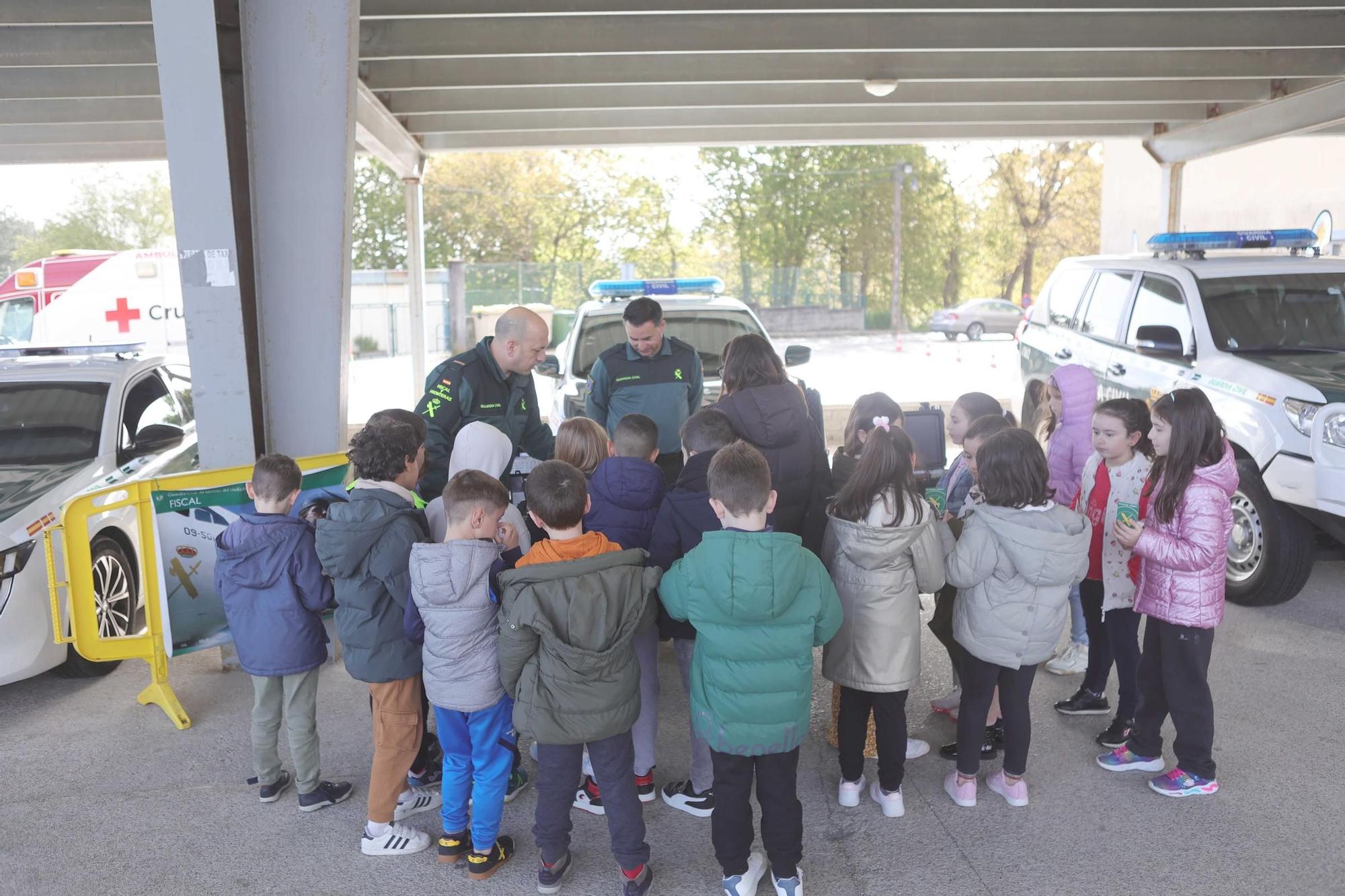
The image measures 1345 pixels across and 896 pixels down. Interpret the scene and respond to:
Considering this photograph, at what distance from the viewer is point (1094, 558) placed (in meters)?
4.46

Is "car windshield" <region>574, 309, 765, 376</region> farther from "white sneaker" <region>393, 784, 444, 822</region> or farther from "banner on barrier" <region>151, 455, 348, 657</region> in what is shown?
"white sneaker" <region>393, 784, 444, 822</region>

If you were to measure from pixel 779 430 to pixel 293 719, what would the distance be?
2.28m

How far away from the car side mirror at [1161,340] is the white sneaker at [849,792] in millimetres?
4270

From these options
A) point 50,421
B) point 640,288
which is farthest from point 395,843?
point 640,288

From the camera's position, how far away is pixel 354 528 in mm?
3580

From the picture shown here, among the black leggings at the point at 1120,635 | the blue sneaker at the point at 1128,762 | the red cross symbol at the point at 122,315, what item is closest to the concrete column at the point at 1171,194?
the black leggings at the point at 1120,635

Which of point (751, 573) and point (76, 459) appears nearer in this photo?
point (751, 573)

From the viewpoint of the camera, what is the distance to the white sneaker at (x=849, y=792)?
4.04m

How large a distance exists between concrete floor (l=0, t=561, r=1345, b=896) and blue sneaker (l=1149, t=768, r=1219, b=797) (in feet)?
0.13

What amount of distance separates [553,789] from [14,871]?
2051 mm

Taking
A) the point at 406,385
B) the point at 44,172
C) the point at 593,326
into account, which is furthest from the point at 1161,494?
the point at 44,172

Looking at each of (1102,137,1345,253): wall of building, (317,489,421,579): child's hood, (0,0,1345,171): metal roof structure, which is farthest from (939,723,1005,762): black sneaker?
(1102,137,1345,253): wall of building

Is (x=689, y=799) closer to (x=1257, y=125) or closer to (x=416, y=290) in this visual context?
(x=416, y=290)

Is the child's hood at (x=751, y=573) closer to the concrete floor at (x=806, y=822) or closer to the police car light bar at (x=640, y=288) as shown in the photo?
the concrete floor at (x=806, y=822)
